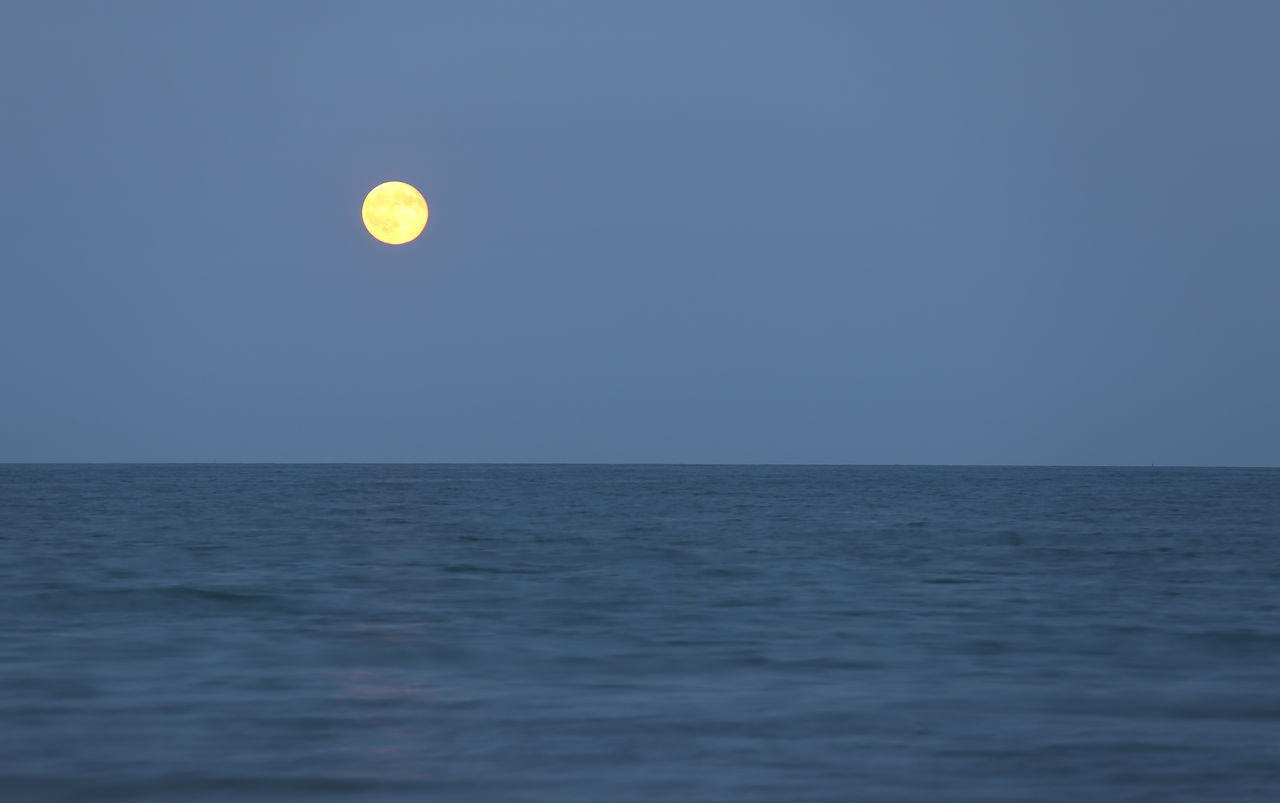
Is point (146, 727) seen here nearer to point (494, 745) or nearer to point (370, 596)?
point (494, 745)

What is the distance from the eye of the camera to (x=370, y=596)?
19.6 m

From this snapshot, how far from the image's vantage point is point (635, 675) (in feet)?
41.2

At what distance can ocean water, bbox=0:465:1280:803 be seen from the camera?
8578 millimetres

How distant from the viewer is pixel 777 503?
205 feet

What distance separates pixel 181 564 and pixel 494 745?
17.5 meters

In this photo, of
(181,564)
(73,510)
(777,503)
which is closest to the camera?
(181,564)

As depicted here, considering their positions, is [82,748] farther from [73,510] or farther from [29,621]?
[73,510]

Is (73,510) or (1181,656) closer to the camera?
(1181,656)

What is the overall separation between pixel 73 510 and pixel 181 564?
2821 centimetres

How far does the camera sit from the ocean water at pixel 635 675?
8.58 m

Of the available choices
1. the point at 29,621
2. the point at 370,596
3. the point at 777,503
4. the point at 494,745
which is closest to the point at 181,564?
the point at 370,596

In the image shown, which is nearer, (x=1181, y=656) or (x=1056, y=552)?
(x=1181, y=656)

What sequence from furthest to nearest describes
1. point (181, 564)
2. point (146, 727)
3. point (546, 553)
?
point (546, 553) → point (181, 564) → point (146, 727)

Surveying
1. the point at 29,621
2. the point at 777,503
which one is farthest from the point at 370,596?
the point at 777,503
